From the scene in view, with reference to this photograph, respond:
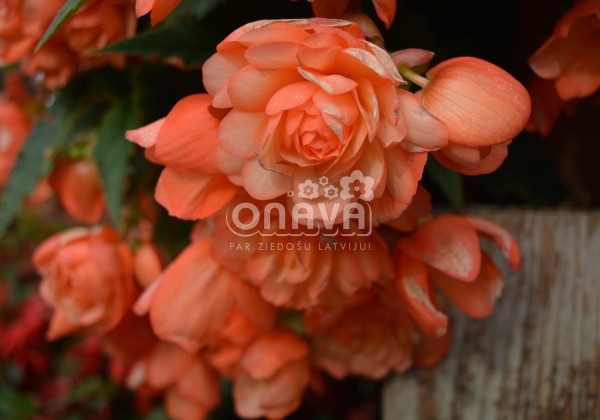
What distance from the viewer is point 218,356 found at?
0.55 m

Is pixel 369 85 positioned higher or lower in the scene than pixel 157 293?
higher

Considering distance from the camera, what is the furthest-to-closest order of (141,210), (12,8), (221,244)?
(141,210), (12,8), (221,244)

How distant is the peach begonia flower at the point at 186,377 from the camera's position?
61cm

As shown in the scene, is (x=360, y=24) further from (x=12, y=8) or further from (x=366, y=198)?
(x=12, y=8)

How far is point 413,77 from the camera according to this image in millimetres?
358

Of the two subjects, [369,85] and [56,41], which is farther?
[56,41]

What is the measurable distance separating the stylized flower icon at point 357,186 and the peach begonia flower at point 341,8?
0.09 metres

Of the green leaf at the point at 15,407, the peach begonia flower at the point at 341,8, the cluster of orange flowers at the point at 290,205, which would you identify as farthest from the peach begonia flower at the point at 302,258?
the green leaf at the point at 15,407

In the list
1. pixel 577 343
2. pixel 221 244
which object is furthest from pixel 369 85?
pixel 577 343

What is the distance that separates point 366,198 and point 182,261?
0.19 m

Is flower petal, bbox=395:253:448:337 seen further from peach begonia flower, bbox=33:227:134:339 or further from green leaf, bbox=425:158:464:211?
peach begonia flower, bbox=33:227:134:339

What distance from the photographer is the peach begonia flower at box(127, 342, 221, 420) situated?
0.61 m

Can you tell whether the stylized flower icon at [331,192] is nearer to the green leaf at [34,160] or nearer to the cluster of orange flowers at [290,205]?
the cluster of orange flowers at [290,205]

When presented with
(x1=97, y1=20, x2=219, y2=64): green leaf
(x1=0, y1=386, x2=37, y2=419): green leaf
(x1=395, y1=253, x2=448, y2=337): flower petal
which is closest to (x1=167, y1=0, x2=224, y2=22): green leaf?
(x1=97, y1=20, x2=219, y2=64): green leaf
